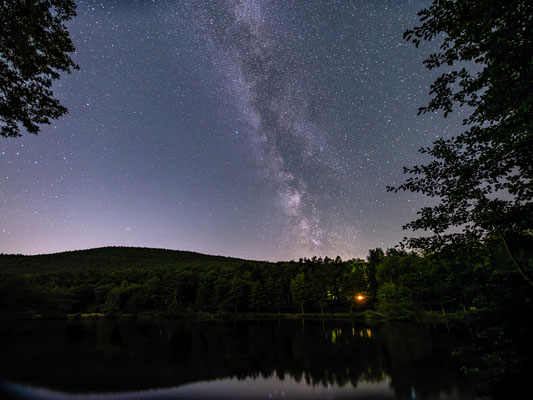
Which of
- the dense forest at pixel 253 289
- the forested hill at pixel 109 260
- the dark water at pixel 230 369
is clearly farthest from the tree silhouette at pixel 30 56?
the forested hill at pixel 109 260

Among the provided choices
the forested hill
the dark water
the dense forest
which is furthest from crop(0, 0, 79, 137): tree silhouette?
the forested hill

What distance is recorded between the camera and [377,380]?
53.7 ft

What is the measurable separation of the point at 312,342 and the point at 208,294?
147 feet

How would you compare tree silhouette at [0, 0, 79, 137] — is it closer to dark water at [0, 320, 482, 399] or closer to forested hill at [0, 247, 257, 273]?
dark water at [0, 320, 482, 399]

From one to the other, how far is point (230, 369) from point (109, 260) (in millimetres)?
121388

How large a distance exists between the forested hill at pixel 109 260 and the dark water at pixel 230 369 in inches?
2656

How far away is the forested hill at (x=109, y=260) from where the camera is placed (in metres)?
102

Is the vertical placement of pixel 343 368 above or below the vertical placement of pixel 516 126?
below

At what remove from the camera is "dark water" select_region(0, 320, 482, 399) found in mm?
14414

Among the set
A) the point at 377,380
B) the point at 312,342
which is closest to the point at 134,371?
the point at 377,380

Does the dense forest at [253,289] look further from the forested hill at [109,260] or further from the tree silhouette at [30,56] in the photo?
the tree silhouette at [30,56]

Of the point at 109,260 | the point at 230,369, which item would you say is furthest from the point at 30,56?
the point at 109,260

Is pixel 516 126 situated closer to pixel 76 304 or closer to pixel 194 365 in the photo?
pixel 194 365

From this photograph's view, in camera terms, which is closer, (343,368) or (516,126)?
(516,126)
